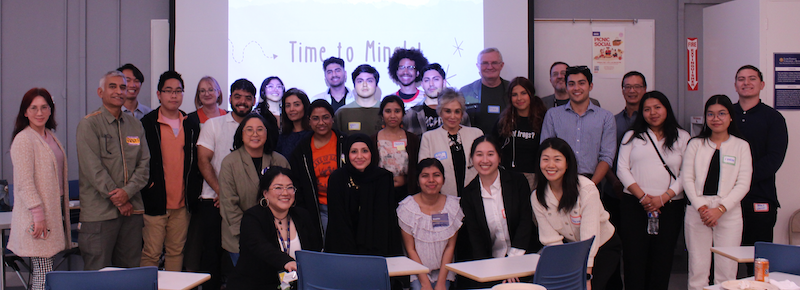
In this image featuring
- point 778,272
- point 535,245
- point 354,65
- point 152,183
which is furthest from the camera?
point 354,65

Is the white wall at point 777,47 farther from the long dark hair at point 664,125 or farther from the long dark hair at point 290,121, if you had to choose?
the long dark hair at point 290,121

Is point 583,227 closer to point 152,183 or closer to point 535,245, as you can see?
point 535,245

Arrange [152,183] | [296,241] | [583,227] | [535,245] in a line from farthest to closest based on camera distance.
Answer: [152,183] < [535,245] < [583,227] < [296,241]

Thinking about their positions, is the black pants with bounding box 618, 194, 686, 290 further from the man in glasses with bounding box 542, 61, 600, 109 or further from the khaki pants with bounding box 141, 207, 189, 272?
the khaki pants with bounding box 141, 207, 189, 272

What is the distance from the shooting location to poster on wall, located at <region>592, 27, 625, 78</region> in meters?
4.93

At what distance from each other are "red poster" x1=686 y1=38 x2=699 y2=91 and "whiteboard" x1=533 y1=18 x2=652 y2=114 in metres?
0.35

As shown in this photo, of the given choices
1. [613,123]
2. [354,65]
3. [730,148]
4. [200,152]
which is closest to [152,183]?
[200,152]

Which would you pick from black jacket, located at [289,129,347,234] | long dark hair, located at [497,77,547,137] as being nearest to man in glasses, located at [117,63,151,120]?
black jacket, located at [289,129,347,234]

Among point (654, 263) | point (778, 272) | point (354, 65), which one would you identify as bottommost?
point (654, 263)

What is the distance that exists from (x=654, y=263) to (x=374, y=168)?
1.98 meters

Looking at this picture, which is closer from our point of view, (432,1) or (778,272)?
(778,272)

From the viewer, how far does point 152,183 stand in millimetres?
3426

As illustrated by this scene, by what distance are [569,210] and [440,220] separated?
0.74 m

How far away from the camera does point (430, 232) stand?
122 inches
